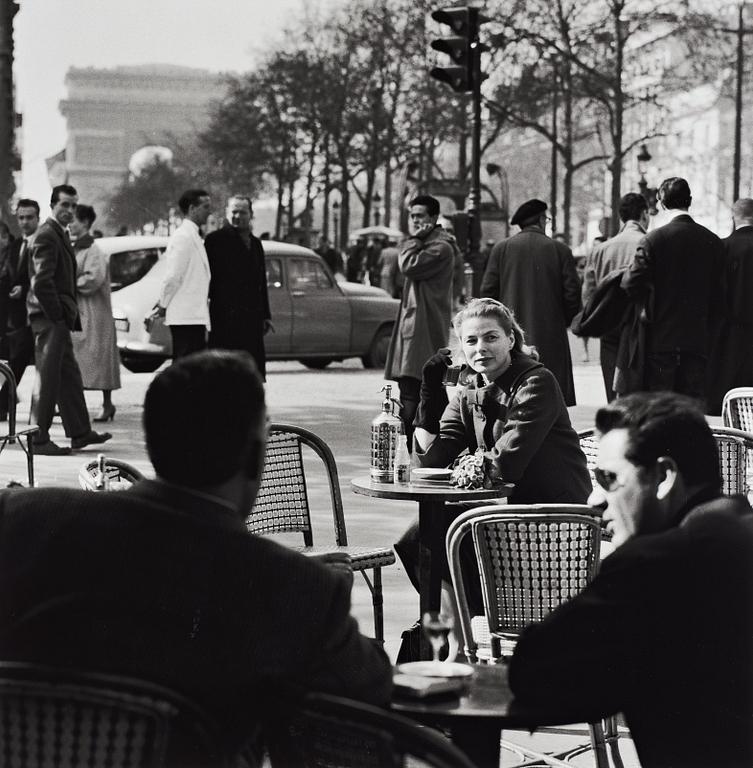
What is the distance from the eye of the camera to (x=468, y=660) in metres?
4.27

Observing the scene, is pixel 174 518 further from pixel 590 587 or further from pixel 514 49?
pixel 514 49

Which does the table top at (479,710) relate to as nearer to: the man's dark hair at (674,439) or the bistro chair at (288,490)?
the man's dark hair at (674,439)

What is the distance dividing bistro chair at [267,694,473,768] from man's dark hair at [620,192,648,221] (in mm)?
8566

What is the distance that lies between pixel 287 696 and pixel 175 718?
18 cm

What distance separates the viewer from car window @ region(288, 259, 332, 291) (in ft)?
63.0

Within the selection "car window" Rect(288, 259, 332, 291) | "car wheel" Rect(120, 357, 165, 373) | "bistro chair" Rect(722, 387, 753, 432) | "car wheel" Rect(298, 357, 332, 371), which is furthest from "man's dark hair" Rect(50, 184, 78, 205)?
"car wheel" Rect(298, 357, 332, 371)

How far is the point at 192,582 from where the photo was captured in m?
2.54

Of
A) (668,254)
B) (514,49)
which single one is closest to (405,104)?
(514,49)

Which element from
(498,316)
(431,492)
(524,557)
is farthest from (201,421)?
(498,316)

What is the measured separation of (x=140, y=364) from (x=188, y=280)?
6.19 m

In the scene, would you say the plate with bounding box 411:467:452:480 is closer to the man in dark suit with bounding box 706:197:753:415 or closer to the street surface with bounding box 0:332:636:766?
the street surface with bounding box 0:332:636:766

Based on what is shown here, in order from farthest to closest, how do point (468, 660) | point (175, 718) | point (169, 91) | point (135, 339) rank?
Result: point (169, 91), point (135, 339), point (468, 660), point (175, 718)

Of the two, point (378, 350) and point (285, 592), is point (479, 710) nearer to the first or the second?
point (285, 592)

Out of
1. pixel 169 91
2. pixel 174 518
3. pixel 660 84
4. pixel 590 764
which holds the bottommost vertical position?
pixel 590 764
